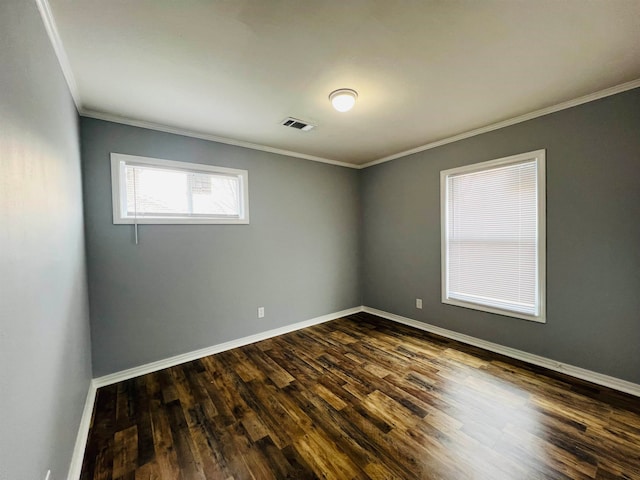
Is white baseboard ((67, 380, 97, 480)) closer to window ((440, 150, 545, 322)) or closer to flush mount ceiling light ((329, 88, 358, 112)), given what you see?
flush mount ceiling light ((329, 88, 358, 112))

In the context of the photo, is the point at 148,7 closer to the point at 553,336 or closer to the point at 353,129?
the point at 353,129

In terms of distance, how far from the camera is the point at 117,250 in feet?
8.30

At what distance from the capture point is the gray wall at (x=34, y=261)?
86cm

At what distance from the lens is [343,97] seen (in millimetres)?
2168

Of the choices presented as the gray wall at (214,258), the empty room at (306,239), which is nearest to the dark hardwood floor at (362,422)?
the empty room at (306,239)

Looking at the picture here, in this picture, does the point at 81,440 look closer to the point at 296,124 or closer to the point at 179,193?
the point at 179,193

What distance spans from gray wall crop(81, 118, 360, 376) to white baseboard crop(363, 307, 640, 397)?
135 centimetres

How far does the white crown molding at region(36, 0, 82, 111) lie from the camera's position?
4.33ft

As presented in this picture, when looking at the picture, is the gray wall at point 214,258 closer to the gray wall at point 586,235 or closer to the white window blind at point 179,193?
the white window blind at point 179,193

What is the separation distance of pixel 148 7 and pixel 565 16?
88.8 inches

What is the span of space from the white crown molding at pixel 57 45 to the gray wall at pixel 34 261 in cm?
7

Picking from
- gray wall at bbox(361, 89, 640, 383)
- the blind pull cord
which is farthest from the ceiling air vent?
gray wall at bbox(361, 89, 640, 383)

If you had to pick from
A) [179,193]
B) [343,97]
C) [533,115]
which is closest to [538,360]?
[533,115]

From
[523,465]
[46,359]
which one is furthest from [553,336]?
[46,359]
